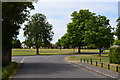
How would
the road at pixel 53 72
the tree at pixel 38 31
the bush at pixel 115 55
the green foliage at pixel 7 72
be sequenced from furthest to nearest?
the tree at pixel 38 31, the bush at pixel 115 55, the road at pixel 53 72, the green foliage at pixel 7 72

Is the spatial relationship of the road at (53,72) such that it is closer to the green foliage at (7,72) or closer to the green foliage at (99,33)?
the green foliage at (7,72)

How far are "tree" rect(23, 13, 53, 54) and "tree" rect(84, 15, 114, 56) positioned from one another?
17846 mm

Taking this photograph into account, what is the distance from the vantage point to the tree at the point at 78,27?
250 feet

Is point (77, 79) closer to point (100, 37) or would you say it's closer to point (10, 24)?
point (10, 24)

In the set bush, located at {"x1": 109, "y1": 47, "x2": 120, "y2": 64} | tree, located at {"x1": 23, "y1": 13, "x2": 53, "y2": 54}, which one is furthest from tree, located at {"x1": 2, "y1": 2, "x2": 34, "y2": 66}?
tree, located at {"x1": 23, "y1": 13, "x2": 53, "y2": 54}

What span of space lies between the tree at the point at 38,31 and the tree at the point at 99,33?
58.5 ft

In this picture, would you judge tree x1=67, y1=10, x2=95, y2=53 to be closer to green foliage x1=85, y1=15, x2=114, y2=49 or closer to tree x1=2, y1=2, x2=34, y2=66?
green foliage x1=85, y1=15, x2=114, y2=49

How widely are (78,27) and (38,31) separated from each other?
11.9 meters

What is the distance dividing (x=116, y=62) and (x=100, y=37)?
81.3 feet

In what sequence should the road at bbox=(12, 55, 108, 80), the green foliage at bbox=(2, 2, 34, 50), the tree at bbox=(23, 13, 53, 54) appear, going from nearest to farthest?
the road at bbox=(12, 55, 108, 80) → the green foliage at bbox=(2, 2, 34, 50) → the tree at bbox=(23, 13, 53, 54)

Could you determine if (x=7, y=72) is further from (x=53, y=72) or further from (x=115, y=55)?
(x=115, y=55)

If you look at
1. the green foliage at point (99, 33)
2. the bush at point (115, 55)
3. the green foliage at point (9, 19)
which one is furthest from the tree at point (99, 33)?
the green foliage at point (9, 19)

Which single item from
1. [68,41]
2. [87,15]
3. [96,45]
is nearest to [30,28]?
[68,41]

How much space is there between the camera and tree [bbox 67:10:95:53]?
2997 inches
